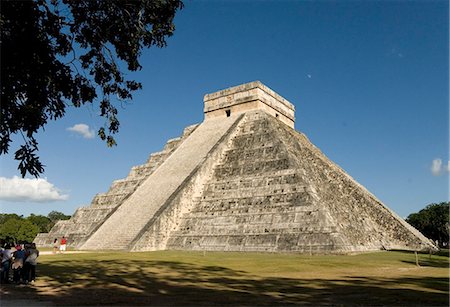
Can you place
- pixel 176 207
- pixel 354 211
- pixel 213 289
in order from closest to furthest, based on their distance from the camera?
pixel 213 289, pixel 176 207, pixel 354 211

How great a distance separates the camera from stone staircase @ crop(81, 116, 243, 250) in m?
21.7

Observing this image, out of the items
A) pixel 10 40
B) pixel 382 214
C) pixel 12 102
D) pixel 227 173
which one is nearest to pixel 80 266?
pixel 12 102

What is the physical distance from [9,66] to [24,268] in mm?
5319

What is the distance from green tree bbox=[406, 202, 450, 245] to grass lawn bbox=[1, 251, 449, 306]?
171 feet

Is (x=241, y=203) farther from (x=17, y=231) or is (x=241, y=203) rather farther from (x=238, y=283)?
Answer: (x=17, y=231)

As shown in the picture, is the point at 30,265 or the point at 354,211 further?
the point at 354,211

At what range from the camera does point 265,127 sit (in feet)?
86.1

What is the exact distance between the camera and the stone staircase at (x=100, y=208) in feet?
84.1

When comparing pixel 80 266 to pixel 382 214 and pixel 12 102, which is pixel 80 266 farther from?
pixel 382 214

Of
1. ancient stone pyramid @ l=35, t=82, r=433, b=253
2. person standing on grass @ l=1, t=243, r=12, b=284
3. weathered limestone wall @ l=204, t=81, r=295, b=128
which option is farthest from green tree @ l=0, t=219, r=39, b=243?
person standing on grass @ l=1, t=243, r=12, b=284

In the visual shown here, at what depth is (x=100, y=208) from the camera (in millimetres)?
26984

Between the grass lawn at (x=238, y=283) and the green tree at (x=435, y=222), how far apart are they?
52228 mm

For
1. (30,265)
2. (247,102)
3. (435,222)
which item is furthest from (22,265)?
(435,222)

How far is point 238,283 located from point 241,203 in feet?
36.7
